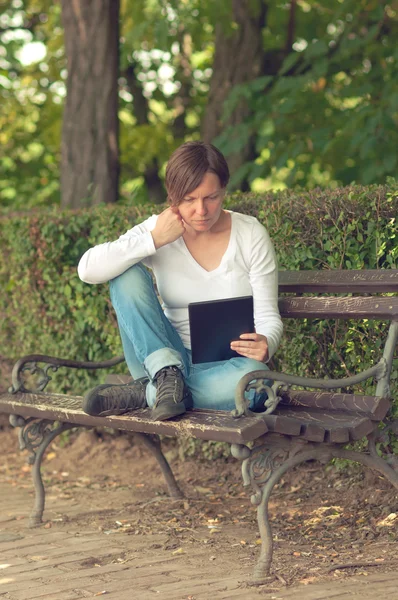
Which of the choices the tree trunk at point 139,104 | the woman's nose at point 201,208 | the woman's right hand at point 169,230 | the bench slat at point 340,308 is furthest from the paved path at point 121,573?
the tree trunk at point 139,104

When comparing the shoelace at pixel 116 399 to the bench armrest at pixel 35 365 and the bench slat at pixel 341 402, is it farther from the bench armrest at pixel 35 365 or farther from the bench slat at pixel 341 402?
the bench armrest at pixel 35 365

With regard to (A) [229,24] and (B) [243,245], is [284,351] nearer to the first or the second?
(B) [243,245]

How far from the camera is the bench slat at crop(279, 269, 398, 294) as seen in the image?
14.2ft

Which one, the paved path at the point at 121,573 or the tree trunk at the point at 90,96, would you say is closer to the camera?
the paved path at the point at 121,573

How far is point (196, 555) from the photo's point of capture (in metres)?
4.33

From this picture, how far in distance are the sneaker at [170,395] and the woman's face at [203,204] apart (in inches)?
26.0

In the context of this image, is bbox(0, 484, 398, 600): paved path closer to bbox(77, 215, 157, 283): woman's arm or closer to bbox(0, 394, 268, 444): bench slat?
bbox(0, 394, 268, 444): bench slat

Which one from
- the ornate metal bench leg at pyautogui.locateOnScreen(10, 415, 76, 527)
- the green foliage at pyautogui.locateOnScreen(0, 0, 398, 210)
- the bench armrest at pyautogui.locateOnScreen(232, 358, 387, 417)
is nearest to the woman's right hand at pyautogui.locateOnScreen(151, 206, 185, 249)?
the bench armrest at pyautogui.locateOnScreen(232, 358, 387, 417)

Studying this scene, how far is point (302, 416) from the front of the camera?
13.5 feet

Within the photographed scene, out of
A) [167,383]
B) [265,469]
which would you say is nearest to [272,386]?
[265,469]

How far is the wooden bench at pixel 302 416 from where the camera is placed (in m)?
3.84

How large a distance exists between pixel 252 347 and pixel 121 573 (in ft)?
3.63

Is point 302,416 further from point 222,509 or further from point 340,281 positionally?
point 222,509

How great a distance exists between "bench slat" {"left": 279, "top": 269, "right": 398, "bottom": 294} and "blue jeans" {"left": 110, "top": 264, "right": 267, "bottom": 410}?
580 millimetres
